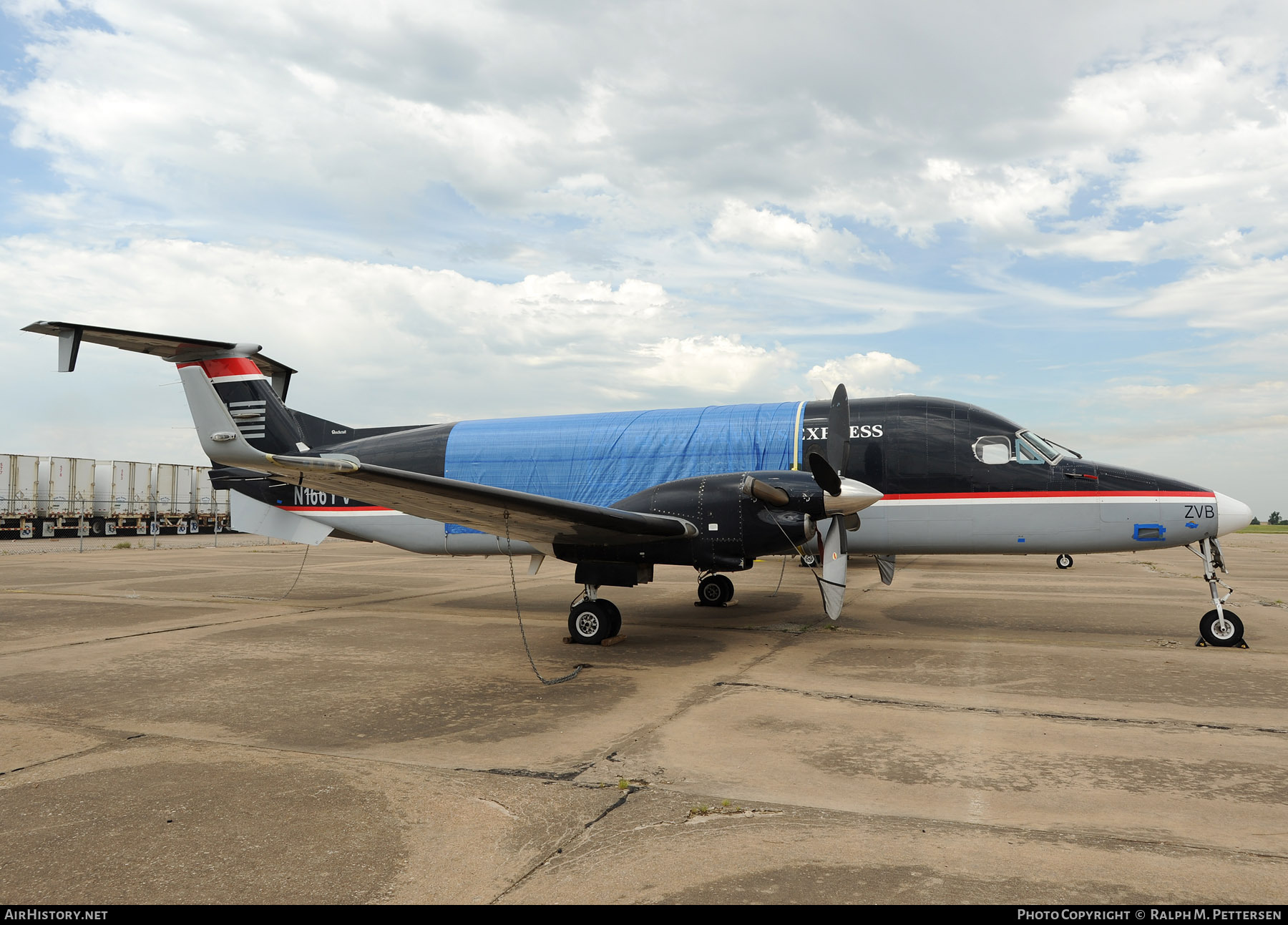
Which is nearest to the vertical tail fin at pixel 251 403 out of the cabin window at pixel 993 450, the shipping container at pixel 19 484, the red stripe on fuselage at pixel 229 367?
the red stripe on fuselage at pixel 229 367

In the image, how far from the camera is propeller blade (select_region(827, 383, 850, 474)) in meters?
9.94

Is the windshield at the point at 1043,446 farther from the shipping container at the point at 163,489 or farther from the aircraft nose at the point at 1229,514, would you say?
the shipping container at the point at 163,489

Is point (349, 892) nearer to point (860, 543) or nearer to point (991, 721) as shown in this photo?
point (991, 721)

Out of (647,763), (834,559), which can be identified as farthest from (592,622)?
(647,763)

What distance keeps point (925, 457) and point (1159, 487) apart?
3070 millimetres

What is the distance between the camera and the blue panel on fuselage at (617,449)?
40.0 ft

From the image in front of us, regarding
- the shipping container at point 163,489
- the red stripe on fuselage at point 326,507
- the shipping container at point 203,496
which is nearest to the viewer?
the red stripe on fuselage at point 326,507

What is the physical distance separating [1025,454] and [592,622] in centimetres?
689

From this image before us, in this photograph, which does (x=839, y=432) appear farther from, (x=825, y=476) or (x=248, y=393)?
(x=248, y=393)

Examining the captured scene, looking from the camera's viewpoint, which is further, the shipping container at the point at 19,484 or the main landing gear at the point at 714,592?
the shipping container at the point at 19,484

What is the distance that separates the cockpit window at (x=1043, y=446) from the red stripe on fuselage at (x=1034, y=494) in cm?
52

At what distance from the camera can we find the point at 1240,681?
25.3 ft

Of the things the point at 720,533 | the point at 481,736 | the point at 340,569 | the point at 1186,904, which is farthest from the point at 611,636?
the point at 340,569

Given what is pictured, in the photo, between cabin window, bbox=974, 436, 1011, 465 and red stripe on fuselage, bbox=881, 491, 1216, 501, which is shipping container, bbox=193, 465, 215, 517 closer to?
red stripe on fuselage, bbox=881, 491, 1216, 501
